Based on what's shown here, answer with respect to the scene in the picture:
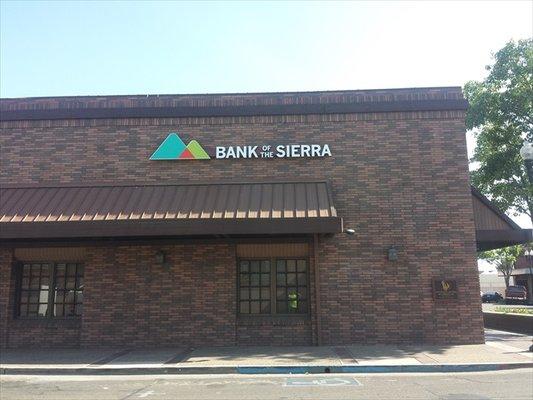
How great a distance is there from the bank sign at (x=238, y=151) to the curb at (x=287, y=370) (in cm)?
610

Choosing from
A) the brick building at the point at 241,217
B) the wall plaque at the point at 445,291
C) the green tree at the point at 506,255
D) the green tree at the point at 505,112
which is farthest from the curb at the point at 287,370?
the green tree at the point at 506,255

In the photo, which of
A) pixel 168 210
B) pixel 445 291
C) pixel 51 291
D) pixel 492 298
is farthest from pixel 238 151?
pixel 492 298

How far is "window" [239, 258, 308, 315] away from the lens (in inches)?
537

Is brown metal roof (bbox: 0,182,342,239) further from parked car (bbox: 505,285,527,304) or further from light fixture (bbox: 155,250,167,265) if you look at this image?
parked car (bbox: 505,285,527,304)

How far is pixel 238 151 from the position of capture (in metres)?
14.2

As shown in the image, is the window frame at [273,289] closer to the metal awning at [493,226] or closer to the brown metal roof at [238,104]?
the brown metal roof at [238,104]

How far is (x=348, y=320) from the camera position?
13.3 m

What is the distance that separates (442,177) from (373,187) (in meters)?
1.94

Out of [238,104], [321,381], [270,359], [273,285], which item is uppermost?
[238,104]

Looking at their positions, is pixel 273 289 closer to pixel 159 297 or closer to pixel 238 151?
pixel 159 297

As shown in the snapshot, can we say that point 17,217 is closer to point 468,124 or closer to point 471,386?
point 471,386

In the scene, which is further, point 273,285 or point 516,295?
point 516,295

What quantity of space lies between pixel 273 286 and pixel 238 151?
3.88 meters

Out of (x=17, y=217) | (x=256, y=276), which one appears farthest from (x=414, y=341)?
(x=17, y=217)
